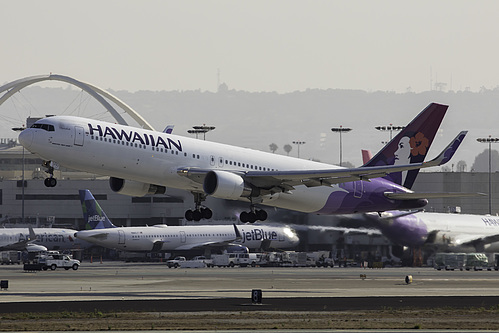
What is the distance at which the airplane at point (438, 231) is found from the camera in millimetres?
108938

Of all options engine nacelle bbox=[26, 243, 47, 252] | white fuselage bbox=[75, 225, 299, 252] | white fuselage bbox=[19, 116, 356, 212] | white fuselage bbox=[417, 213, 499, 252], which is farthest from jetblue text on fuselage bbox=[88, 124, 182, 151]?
engine nacelle bbox=[26, 243, 47, 252]

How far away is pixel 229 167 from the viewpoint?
66500 millimetres

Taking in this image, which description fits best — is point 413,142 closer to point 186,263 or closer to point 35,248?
point 186,263

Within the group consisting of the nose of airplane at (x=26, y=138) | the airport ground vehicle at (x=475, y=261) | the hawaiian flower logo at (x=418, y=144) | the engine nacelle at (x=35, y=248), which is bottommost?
the airport ground vehicle at (x=475, y=261)

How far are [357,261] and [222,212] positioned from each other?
2025cm

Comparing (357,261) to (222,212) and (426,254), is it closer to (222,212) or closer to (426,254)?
(426,254)

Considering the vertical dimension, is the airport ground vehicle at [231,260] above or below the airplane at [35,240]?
below

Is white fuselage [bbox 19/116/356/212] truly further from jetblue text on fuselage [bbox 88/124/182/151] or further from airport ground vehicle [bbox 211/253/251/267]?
airport ground vehicle [bbox 211/253/251/267]

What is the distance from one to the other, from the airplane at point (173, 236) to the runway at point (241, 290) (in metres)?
17.9

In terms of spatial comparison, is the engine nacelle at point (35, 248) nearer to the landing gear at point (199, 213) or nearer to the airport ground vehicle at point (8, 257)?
the airport ground vehicle at point (8, 257)

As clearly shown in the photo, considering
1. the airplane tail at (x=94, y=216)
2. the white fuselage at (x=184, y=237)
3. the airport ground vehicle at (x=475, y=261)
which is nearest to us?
the airport ground vehicle at (x=475, y=261)

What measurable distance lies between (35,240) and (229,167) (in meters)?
79.1

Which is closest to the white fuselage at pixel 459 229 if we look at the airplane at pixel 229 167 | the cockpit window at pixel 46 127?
the airplane at pixel 229 167

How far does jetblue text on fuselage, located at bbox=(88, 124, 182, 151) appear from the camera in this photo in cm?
5969
